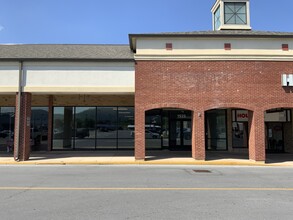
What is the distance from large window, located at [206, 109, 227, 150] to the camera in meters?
24.1

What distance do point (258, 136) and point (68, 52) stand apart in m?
11.7

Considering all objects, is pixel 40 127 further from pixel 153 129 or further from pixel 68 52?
pixel 153 129

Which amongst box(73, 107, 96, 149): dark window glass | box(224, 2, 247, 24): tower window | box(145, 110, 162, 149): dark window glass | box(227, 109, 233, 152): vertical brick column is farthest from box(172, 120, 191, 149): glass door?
box(224, 2, 247, 24): tower window

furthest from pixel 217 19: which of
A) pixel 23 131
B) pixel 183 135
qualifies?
pixel 23 131

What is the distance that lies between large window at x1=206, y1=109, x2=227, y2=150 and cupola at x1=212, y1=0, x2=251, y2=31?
6620 mm

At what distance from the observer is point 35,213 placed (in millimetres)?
6848

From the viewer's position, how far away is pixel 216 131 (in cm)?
2433

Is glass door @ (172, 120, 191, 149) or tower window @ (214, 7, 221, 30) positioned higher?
tower window @ (214, 7, 221, 30)

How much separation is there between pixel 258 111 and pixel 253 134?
4.17ft

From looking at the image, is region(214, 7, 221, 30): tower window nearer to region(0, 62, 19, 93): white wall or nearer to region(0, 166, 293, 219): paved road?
region(0, 62, 19, 93): white wall

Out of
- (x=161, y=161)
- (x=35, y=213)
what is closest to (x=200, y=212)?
(x=35, y=213)

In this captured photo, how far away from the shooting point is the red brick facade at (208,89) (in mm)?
18141

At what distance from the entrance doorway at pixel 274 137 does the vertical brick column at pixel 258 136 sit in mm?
6891

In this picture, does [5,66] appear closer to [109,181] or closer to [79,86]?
[79,86]
